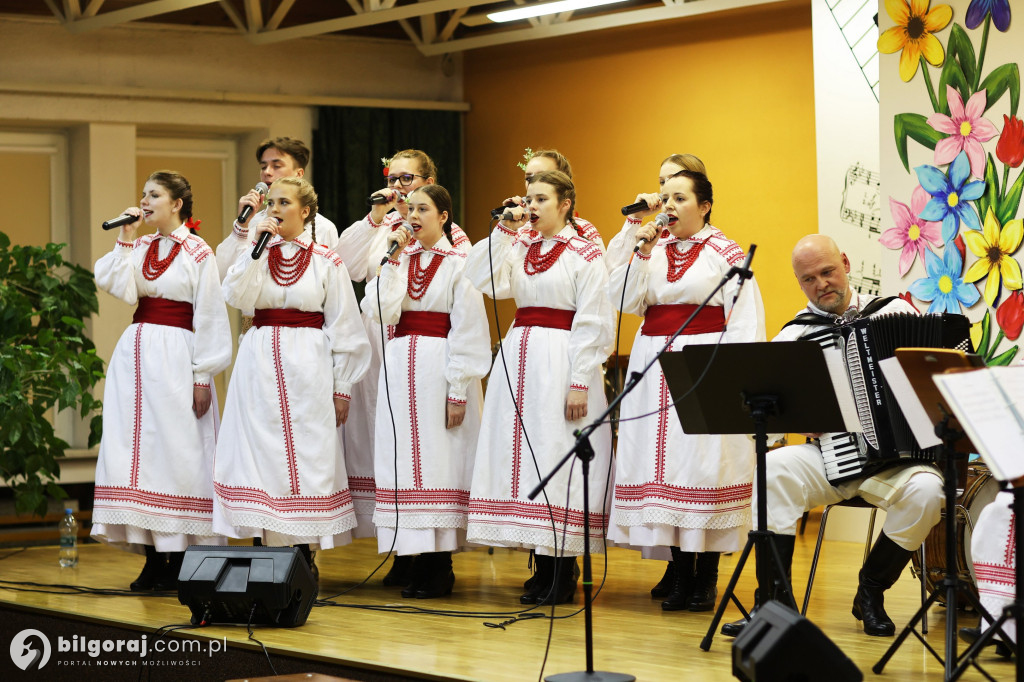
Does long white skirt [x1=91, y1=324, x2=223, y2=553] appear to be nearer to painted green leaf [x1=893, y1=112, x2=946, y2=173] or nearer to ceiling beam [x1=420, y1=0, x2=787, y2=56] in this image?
painted green leaf [x1=893, y1=112, x2=946, y2=173]

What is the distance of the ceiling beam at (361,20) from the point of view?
7.84 meters

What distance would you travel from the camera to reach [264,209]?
18.2 feet

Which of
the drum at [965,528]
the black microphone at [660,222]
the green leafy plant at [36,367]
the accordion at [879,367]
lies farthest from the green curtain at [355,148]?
the accordion at [879,367]

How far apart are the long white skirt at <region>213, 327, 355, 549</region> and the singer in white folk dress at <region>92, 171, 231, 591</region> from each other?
10.1 inches

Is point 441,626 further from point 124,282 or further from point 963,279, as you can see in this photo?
point 963,279

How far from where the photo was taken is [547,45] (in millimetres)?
9078

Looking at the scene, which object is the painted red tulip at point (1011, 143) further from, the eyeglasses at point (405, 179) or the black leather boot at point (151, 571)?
the black leather boot at point (151, 571)

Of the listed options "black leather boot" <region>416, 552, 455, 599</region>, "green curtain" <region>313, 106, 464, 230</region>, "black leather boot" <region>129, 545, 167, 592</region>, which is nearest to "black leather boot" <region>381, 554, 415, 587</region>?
"black leather boot" <region>416, 552, 455, 599</region>

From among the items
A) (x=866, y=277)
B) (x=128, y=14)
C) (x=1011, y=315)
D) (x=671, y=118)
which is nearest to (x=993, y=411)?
(x=1011, y=315)

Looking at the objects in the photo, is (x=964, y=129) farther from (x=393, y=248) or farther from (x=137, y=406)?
(x=137, y=406)

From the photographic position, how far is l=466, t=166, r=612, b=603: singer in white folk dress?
4.82 m

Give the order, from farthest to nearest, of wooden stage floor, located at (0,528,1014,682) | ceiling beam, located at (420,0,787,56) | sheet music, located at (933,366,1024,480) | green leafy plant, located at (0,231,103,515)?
ceiling beam, located at (420,0,787,56) → green leafy plant, located at (0,231,103,515) → wooden stage floor, located at (0,528,1014,682) → sheet music, located at (933,366,1024,480)

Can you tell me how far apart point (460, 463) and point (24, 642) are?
1.76 m

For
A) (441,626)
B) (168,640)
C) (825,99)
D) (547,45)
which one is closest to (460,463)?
(441,626)
